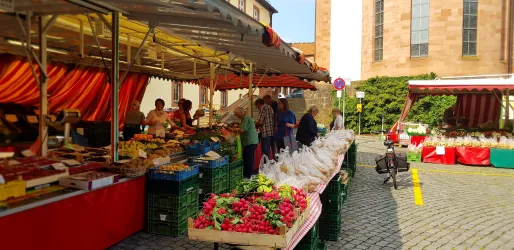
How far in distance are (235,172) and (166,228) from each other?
2566mm

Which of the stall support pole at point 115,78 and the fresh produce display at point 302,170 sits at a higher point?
the stall support pole at point 115,78

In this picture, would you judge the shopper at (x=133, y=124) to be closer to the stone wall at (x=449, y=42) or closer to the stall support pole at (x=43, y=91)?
the stall support pole at (x=43, y=91)

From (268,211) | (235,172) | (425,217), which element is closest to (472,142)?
(425,217)

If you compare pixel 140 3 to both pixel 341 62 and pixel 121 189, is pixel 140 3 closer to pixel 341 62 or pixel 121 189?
pixel 121 189

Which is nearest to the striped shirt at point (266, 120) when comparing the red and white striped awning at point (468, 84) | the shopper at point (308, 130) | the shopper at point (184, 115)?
the shopper at point (308, 130)

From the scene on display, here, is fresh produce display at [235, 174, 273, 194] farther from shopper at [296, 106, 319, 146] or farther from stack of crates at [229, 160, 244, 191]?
shopper at [296, 106, 319, 146]

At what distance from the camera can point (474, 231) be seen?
6027mm

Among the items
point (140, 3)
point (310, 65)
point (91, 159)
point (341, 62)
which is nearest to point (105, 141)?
point (91, 159)

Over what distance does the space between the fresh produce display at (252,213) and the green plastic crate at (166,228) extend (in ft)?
6.49

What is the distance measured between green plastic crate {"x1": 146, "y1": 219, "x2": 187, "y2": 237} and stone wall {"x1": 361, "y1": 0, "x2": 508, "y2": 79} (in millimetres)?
23512

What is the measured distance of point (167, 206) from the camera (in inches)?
211

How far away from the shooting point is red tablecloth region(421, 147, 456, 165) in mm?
12977

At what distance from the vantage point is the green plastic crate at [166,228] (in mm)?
5337

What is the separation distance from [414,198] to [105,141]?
7318 mm
